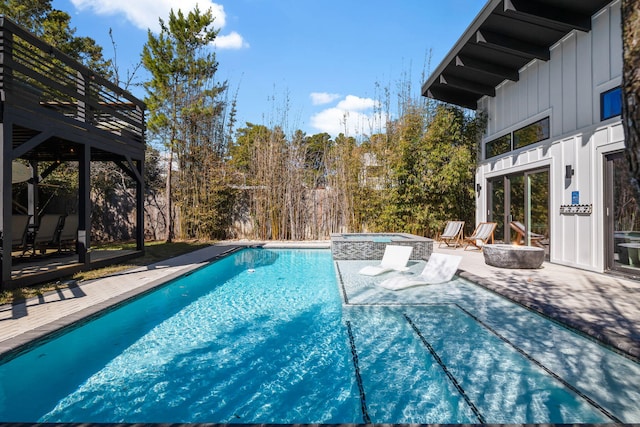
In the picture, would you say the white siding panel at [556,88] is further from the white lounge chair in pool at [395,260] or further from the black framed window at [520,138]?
the white lounge chair in pool at [395,260]

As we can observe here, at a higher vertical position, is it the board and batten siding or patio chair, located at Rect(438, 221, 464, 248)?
the board and batten siding

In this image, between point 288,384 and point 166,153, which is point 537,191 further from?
point 166,153

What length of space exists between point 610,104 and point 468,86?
3756 mm

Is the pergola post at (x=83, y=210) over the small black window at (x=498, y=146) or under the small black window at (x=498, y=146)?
under

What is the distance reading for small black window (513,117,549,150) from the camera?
6472 mm

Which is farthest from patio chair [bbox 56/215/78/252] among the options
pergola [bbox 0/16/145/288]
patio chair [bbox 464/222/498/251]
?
patio chair [bbox 464/222/498/251]

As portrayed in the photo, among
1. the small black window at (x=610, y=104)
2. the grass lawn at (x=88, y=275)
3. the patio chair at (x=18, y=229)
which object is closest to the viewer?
the grass lawn at (x=88, y=275)

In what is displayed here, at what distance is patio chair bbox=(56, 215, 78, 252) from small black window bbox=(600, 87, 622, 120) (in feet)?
30.5

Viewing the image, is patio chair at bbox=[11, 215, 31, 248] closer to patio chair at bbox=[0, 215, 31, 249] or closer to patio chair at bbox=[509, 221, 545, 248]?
patio chair at bbox=[0, 215, 31, 249]

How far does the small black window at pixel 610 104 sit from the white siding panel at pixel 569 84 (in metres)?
0.54

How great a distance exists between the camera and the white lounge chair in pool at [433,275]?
4621 mm

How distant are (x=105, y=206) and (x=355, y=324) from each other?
10.7 metres

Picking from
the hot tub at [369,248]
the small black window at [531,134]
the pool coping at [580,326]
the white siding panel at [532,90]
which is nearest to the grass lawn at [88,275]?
the hot tub at [369,248]

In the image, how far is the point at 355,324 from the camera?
3.37m
